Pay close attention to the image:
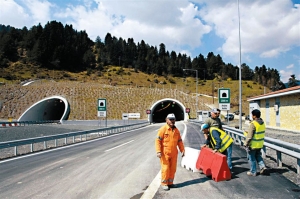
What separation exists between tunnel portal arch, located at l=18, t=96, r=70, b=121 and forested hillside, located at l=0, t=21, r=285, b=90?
41301mm

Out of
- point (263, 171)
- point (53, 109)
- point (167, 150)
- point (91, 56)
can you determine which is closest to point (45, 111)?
point (53, 109)

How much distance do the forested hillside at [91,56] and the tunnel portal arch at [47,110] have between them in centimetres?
4130

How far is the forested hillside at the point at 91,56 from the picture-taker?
124 m

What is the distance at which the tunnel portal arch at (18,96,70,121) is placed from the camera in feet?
177

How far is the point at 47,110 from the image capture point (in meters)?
61.6

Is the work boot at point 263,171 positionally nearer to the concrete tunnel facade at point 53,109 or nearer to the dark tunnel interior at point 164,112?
the concrete tunnel facade at point 53,109

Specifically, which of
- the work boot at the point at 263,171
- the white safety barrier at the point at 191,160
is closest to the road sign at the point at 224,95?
the white safety barrier at the point at 191,160

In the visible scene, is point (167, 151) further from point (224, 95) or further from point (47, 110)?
point (47, 110)

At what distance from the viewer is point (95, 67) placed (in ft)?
455

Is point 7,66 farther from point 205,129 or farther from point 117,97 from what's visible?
point 205,129

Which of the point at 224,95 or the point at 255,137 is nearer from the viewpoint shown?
the point at 255,137

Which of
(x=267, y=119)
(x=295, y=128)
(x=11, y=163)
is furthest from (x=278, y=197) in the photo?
(x=267, y=119)

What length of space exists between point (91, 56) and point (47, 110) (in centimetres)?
8430

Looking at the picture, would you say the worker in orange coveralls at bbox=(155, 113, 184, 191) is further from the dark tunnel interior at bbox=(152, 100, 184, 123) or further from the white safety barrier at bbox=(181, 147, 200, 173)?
the dark tunnel interior at bbox=(152, 100, 184, 123)
